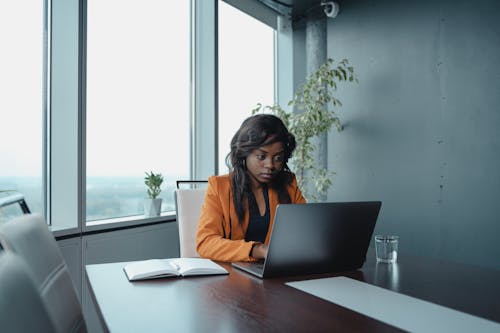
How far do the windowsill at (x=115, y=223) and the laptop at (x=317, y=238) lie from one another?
1338 mm

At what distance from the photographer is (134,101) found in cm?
302

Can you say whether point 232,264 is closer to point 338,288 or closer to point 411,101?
point 338,288

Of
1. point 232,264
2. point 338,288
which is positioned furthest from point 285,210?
point 232,264

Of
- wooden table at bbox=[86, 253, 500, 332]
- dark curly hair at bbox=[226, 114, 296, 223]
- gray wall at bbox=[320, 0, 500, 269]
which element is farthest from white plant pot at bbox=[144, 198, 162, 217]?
gray wall at bbox=[320, 0, 500, 269]

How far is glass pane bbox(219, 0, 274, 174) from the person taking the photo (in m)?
3.84

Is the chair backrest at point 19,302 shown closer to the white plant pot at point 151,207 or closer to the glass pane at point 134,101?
the glass pane at point 134,101

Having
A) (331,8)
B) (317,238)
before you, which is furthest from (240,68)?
(317,238)

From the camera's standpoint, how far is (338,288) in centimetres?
118

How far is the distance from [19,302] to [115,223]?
226 centimetres

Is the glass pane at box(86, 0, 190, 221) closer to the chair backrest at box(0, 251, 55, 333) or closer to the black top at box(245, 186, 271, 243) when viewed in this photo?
the black top at box(245, 186, 271, 243)

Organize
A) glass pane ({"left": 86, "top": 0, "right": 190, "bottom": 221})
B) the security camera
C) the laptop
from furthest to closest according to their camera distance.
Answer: the security camera → glass pane ({"left": 86, "top": 0, "right": 190, "bottom": 221}) → the laptop

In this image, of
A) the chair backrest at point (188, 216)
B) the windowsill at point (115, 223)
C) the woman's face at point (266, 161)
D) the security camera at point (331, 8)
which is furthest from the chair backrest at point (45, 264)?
the security camera at point (331, 8)

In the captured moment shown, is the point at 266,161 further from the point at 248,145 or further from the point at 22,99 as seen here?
the point at 22,99

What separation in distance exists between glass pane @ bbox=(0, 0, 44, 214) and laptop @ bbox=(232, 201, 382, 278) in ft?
5.15
